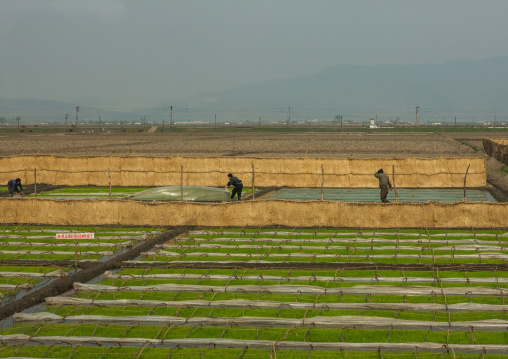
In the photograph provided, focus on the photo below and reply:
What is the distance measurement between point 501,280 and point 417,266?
2.08 m

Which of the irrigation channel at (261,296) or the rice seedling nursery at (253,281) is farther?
the rice seedling nursery at (253,281)

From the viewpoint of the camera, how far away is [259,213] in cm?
2159

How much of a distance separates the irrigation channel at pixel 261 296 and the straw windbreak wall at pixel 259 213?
1.31 m

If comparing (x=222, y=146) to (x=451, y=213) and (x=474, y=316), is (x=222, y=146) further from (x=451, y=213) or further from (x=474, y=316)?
(x=474, y=316)

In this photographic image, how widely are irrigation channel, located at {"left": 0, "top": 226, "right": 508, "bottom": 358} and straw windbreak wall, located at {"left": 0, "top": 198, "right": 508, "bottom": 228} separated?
1.31 meters

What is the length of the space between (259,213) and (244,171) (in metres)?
11.7

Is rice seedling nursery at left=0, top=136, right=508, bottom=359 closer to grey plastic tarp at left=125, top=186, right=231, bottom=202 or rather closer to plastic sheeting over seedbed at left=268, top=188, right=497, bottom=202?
grey plastic tarp at left=125, top=186, right=231, bottom=202

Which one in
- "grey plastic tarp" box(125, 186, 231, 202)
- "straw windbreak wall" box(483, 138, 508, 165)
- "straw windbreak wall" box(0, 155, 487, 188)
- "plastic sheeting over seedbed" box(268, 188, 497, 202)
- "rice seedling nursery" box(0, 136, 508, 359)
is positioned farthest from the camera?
"straw windbreak wall" box(483, 138, 508, 165)

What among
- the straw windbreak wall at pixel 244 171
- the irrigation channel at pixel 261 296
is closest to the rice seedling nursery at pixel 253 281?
the irrigation channel at pixel 261 296

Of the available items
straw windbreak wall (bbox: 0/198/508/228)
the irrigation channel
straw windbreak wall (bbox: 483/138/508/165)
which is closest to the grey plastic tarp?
straw windbreak wall (bbox: 0/198/508/228)

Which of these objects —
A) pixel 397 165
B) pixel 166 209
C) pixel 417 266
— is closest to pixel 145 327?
pixel 417 266

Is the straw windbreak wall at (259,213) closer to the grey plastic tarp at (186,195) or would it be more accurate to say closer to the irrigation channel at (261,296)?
the irrigation channel at (261,296)

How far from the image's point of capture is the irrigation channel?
10141mm

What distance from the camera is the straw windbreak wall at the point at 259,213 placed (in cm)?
2078
